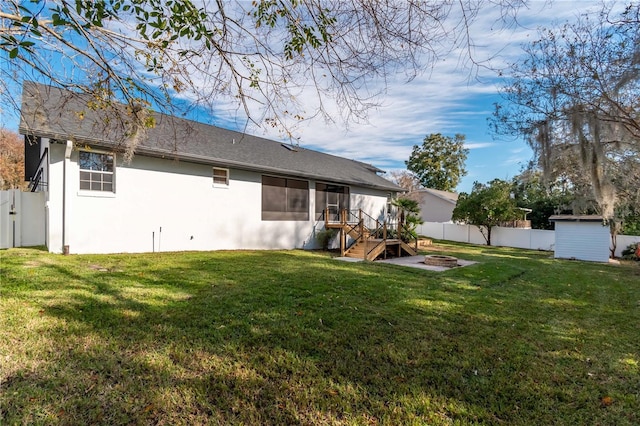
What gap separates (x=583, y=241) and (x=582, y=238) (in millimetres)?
143

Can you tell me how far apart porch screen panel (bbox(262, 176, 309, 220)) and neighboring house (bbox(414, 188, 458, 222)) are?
1949 centimetres

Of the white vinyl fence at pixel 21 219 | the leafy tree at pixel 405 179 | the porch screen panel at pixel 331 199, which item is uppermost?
the leafy tree at pixel 405 179

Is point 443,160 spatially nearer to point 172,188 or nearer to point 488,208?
point 488,208

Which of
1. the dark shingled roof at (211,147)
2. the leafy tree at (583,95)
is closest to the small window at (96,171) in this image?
the dark shingled roof at (211,147)

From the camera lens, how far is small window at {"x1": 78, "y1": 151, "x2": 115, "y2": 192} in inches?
333

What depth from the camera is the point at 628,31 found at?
18.6 ft

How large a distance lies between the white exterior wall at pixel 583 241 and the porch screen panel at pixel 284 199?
12.4 meters

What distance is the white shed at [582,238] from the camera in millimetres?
14500

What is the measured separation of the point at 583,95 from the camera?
6758 millimetres

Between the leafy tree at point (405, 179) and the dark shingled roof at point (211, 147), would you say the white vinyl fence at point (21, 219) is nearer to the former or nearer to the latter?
the dark shingled roof at point (211, 147)

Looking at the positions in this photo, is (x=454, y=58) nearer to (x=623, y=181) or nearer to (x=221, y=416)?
(x=221, y=416)

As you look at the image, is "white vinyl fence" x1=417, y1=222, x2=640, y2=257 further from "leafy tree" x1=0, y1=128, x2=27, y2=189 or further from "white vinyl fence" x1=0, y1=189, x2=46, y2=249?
"leafy tree" x1=0, y1=128, x2=27, y2=189

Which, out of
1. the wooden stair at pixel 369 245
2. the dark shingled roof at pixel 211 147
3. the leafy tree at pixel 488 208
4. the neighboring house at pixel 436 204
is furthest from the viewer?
the neighboring house at pixel 436 204

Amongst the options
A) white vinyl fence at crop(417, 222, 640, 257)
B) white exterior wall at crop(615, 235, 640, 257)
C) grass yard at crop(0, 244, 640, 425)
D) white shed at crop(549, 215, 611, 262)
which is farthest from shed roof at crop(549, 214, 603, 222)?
grass yard at crop(0, 244, 640, 425)
